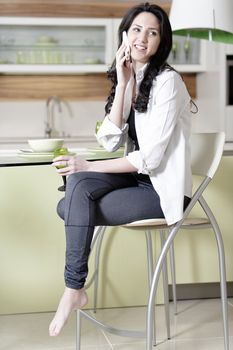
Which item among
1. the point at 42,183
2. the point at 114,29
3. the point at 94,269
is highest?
the point at 114,29

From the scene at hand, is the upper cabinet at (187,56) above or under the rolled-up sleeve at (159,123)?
above

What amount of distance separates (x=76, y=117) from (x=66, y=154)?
3.09 m

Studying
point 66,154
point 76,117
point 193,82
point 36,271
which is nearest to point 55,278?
point 36,271

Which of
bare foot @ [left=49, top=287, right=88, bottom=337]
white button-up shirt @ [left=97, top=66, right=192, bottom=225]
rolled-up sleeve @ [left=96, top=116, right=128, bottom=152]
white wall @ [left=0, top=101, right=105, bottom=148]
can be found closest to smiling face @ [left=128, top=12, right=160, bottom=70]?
white button-up shirt @ [left=97, top=66, right=192, bottom=225]

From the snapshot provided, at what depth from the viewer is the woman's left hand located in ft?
8.23

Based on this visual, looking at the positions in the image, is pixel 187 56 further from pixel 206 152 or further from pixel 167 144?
pixel 167 144

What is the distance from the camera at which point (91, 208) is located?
2420 mm

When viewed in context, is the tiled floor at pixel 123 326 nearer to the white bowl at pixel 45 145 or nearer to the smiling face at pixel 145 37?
the white bowl at pixel 45 145

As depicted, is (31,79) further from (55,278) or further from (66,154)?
(66,154)

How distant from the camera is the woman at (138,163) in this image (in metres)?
2.40

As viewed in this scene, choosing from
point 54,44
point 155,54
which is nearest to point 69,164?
point 155,54

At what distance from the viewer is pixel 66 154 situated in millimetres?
2678

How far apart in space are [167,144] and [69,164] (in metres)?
0.37

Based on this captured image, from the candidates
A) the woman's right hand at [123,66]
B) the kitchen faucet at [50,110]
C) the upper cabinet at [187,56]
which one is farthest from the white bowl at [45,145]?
the upper cabinet at [187,56]
